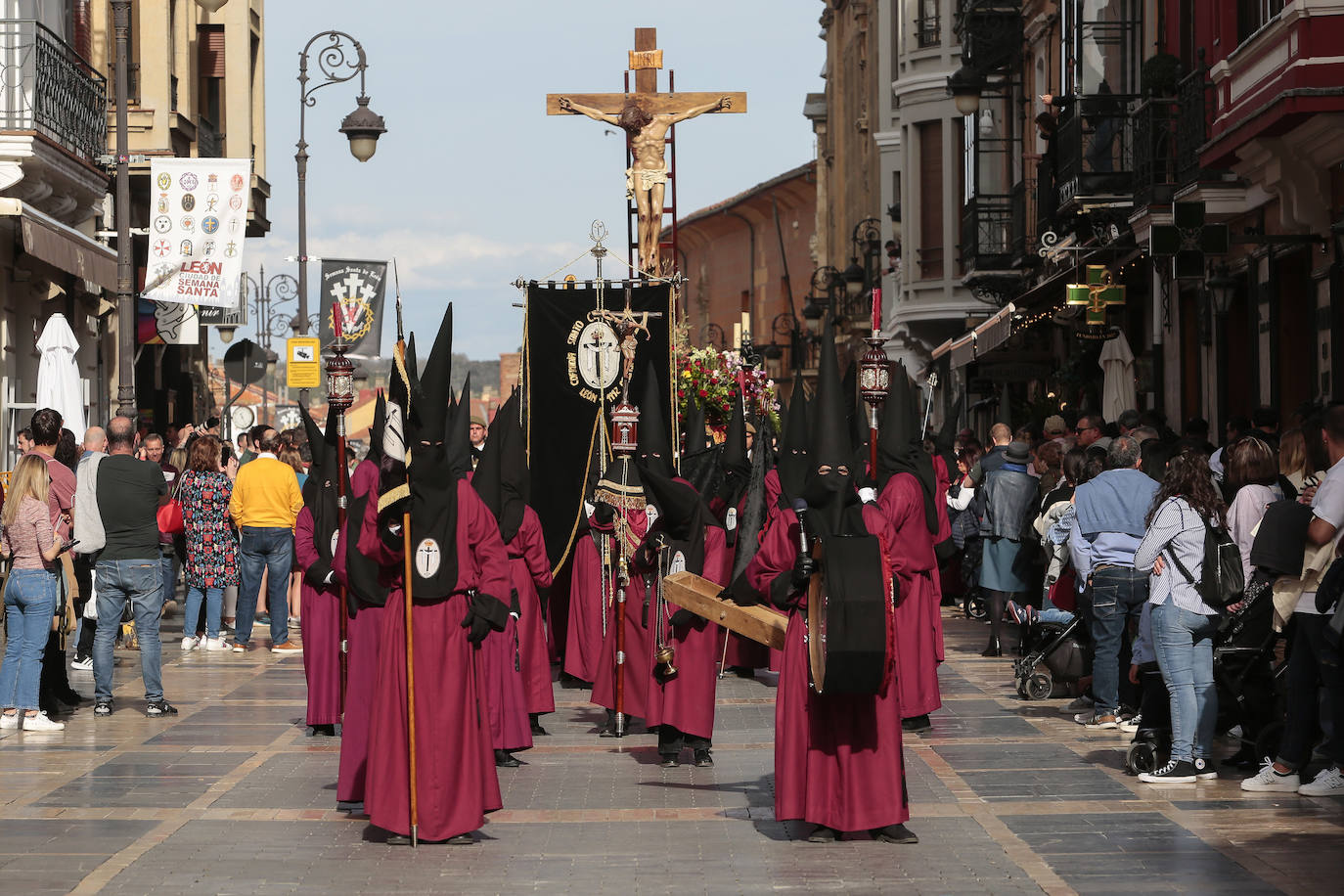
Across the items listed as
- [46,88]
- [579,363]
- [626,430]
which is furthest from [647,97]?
[626,430]

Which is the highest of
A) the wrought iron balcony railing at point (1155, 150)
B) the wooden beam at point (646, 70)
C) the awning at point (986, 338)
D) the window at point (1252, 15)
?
the wooden beam at point (646, 70)

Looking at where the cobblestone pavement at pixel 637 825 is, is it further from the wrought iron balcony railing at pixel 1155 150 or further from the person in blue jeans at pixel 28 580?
the wrought iron balcony railing at pixel 1155 150

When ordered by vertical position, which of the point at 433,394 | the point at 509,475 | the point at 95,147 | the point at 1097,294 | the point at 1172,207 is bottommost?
the point at 509,475

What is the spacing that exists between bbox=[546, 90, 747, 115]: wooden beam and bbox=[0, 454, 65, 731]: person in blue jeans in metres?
14.2

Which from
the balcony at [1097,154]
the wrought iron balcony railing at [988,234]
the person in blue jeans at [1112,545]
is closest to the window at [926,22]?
the wrought iron balcony railing at [988,234]

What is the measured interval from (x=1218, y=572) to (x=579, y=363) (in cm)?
804

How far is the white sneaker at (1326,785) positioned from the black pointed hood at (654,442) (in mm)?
4419

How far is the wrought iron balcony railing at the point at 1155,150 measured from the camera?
67.4 ft

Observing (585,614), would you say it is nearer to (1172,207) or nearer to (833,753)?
(833,753)

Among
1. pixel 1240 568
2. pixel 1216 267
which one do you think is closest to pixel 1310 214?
pixel 1216 267

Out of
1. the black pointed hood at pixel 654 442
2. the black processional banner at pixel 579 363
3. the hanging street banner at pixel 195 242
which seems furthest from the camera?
the hanging street banner at pixel 195 242

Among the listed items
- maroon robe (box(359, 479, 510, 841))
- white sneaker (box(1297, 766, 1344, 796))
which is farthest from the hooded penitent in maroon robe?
white sneaker (box(1297, 766, 1344, 796))

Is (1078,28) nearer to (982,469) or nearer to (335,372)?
(982,469)

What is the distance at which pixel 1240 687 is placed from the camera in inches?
460
